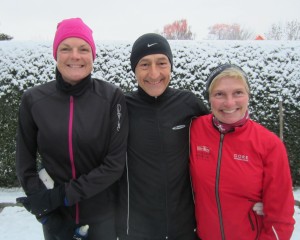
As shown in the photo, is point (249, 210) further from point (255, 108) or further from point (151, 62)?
point (255, 108)

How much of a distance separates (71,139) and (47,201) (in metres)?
0.38

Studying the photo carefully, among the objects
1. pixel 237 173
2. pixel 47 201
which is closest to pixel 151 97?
pixel 237 173

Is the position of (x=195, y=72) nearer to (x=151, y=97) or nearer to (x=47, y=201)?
(x=151, y=97)

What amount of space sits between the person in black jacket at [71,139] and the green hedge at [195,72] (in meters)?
2.91

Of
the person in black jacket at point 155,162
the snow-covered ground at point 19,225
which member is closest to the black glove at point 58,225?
the person in black jacket at point 155,162

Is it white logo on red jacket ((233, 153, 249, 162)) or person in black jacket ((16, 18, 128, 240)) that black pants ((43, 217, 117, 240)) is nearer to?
person in black jacket ((16, 18, 128, 240))

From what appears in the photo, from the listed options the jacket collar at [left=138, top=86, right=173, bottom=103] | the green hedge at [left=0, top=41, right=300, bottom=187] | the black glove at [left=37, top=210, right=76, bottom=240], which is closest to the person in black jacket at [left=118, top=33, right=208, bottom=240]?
the jacket collar at [left=138, top=86, right=173, bottom=103]

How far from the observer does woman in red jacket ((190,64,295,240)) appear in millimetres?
1625

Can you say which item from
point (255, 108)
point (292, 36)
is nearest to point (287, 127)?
point (255, 108)

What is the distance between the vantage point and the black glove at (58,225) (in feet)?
5.79

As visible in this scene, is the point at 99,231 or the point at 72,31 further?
the point at 99,231

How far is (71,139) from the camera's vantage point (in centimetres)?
174

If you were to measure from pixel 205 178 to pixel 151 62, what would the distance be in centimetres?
79

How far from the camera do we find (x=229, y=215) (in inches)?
68.1
